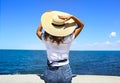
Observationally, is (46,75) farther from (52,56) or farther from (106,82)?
(106,82)

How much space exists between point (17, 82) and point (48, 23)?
16.9ft

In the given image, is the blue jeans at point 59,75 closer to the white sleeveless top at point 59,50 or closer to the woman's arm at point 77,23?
the white sleeveless top at point 59,50

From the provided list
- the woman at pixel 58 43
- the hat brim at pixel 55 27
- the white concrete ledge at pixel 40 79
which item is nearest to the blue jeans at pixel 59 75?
the woman at pixel 58 43

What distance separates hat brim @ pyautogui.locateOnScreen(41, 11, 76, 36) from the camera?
167 inches

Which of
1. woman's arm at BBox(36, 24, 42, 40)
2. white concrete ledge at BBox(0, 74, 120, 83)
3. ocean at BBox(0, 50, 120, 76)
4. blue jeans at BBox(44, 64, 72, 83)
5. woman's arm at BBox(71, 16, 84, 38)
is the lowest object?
ocean at BBox(0, 50, 120, 76)

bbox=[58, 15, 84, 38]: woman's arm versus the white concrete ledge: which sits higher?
bbox=[58, 15, 84, 38]: woman's arm

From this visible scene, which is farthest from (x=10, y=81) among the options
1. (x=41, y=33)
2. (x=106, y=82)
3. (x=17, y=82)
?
(x=41, y=33)

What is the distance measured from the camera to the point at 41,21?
14.4 ft

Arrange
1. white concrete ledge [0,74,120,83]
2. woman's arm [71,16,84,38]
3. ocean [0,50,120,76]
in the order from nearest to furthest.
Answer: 1. woman's arm [71,16,84,38]
2. white concrete ledge [0,74,120,83]
3. ocean [0,50,120,76]

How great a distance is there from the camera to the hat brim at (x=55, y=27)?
425cm

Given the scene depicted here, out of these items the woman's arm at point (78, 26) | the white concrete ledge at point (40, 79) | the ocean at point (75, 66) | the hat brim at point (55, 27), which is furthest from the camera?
the ocean at point (75, 66)

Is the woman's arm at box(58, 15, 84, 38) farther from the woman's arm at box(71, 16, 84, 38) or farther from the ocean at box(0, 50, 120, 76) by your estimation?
the ocean at box(0, 50, 120, 76)

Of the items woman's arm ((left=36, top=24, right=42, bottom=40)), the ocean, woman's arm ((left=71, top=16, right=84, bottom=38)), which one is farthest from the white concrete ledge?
woman's arm ((left=71, top=16, right=84, bottom=38))

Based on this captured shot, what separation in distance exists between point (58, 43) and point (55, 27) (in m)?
0.20
